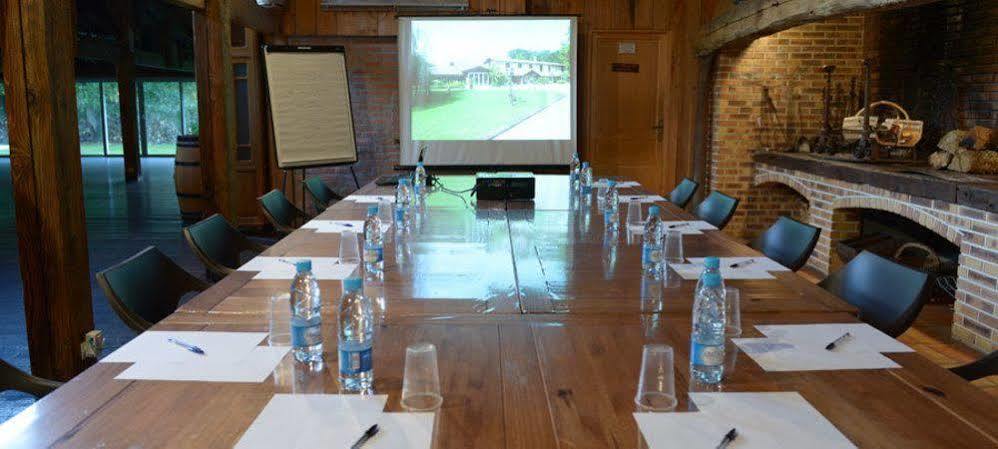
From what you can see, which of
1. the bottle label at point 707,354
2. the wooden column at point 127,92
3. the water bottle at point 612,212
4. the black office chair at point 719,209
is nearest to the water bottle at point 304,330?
the bottle label at point 707,354

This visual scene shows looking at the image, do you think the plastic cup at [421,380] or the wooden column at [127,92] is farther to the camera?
the wooden column at [127,92]

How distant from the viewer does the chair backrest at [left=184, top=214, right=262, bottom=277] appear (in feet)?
10.5

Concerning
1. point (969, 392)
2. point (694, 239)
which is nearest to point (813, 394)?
point (969, 392)

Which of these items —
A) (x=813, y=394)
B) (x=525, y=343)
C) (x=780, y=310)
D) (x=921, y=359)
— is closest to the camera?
(x=813, y=394)

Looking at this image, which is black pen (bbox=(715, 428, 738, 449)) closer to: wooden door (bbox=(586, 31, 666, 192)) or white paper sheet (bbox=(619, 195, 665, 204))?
white paper sheet (bbox=(619, 195, 665, 204))

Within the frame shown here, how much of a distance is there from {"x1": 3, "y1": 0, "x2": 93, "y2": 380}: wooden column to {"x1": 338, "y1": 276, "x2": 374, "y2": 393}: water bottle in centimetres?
239

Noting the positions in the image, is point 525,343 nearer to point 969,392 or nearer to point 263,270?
point 969,392

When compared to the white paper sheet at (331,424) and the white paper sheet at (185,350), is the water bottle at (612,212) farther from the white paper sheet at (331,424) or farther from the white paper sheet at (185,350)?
the white paper sheet at (331,424)

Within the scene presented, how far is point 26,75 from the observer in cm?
324

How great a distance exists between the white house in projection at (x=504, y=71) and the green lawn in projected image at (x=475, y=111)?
0.32 ft

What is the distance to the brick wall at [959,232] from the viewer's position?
3.84 metres

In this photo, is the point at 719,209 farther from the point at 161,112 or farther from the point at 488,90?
the point at 161,112

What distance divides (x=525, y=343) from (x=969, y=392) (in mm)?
919

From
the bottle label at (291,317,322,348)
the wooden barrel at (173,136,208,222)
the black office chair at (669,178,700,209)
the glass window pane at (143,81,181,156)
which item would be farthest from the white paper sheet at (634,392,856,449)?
the glass window pane at (143,81,181,156)
